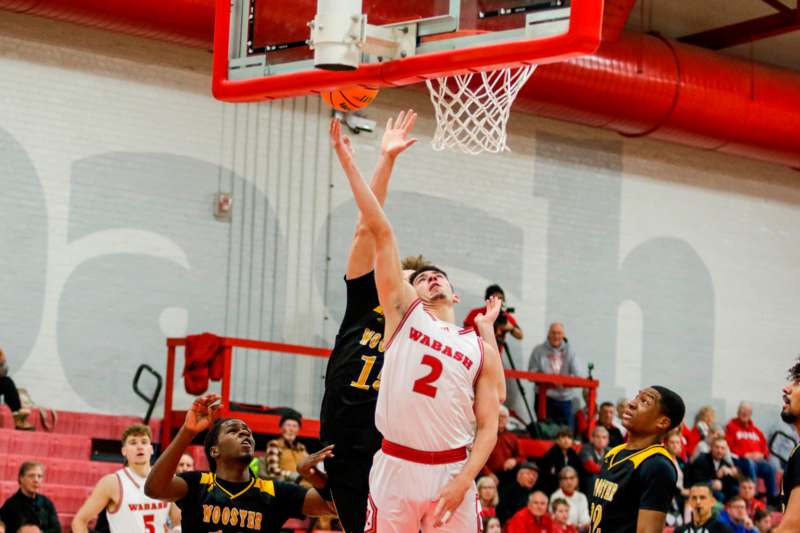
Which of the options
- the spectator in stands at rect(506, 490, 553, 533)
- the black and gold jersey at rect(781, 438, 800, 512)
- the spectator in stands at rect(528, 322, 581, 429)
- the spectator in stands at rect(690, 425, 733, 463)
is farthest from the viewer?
the spectator in stands at rect(528, 322, 581, 429)

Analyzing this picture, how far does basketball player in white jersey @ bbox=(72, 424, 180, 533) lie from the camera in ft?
32.6

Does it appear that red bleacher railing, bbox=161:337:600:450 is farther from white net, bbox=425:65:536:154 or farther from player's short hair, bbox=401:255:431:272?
player's short hair, bbox=401:255:431:272

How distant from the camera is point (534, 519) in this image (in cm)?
1376

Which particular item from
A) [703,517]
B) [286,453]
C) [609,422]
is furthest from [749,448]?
[286,453]

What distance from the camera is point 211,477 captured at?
6.92m

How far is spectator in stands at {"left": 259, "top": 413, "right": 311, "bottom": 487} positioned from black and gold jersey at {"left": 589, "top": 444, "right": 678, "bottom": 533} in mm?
6891

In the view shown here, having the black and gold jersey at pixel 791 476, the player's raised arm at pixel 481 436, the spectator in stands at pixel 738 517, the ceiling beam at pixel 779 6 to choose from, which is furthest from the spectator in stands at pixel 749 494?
the player's raised arm at pixel 481 436

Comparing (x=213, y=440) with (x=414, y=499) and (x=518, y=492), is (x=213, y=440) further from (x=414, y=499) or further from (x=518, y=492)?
(x=518, y=492)

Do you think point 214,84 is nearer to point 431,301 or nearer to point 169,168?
point 431,301

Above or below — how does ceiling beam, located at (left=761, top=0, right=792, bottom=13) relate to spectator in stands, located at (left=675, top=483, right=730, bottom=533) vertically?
above

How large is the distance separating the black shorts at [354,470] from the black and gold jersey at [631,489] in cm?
117

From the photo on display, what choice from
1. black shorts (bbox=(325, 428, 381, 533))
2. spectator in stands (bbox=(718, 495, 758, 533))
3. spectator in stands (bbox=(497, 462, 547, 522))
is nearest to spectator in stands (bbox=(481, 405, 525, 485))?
spectator in stands (bbox=(497, 462, 547, 522))

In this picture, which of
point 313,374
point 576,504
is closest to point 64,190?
point 313,374

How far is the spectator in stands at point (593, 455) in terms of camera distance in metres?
15.4
